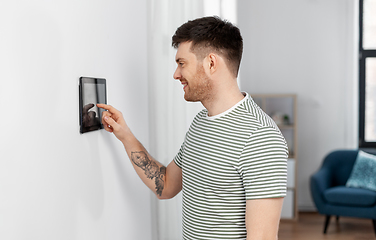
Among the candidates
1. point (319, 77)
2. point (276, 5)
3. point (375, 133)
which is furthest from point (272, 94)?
point (375, 133)

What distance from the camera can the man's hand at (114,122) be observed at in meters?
1.08

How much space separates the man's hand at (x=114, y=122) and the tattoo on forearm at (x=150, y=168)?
3.6 inches

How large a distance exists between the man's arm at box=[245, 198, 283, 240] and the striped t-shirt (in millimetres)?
21

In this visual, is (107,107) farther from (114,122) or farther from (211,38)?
(211,38)

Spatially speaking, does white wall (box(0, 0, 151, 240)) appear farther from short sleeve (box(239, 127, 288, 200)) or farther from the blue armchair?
the blue armchair

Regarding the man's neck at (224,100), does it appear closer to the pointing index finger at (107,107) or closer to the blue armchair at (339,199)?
the pointing index finger at (107,107)

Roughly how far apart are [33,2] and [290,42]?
3.86 metres

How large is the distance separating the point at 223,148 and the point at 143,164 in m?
0.33

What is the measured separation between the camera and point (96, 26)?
101cm

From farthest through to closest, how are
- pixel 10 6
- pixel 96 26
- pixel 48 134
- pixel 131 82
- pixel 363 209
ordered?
pixel 363 209
pixel 131 82
pixel 96 26
pixel 48 134
pixel 10 6

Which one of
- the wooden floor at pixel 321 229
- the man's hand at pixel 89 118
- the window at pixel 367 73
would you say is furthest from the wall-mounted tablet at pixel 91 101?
the window at pixel 367 73

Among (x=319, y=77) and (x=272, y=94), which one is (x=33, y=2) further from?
(x=319, y=77)

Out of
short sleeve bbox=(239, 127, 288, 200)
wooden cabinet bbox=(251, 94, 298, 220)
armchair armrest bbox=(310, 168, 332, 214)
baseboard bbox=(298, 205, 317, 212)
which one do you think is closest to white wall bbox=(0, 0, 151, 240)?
short sleeve bbox=(239, 127, 288, 200)

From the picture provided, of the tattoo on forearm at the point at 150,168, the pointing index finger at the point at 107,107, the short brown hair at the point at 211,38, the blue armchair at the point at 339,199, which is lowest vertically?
the blue armchair at the point at 339,199
